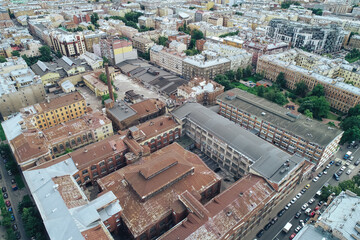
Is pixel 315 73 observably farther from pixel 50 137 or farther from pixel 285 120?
pixel 50 137

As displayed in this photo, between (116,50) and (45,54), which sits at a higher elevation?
(116,50)

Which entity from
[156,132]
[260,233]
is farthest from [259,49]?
[260,233]

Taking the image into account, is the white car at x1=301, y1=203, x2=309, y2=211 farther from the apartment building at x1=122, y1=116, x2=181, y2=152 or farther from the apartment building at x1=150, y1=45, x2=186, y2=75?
the apartment building at x1=150, y1=45, x2=186, y2=75

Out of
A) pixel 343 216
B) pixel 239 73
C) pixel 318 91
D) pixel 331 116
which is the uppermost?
pixel 343 216

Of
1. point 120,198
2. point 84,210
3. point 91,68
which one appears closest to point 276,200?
point 120,198

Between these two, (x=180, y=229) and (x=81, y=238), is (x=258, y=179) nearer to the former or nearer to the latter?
(x=180, y=229)

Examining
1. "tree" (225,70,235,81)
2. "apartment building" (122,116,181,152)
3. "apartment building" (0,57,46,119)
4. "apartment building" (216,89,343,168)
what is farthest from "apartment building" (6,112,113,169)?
"tree" (225,70,235,81)

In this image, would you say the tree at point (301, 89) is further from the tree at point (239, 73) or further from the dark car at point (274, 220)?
the dark car at point (274, 220)
